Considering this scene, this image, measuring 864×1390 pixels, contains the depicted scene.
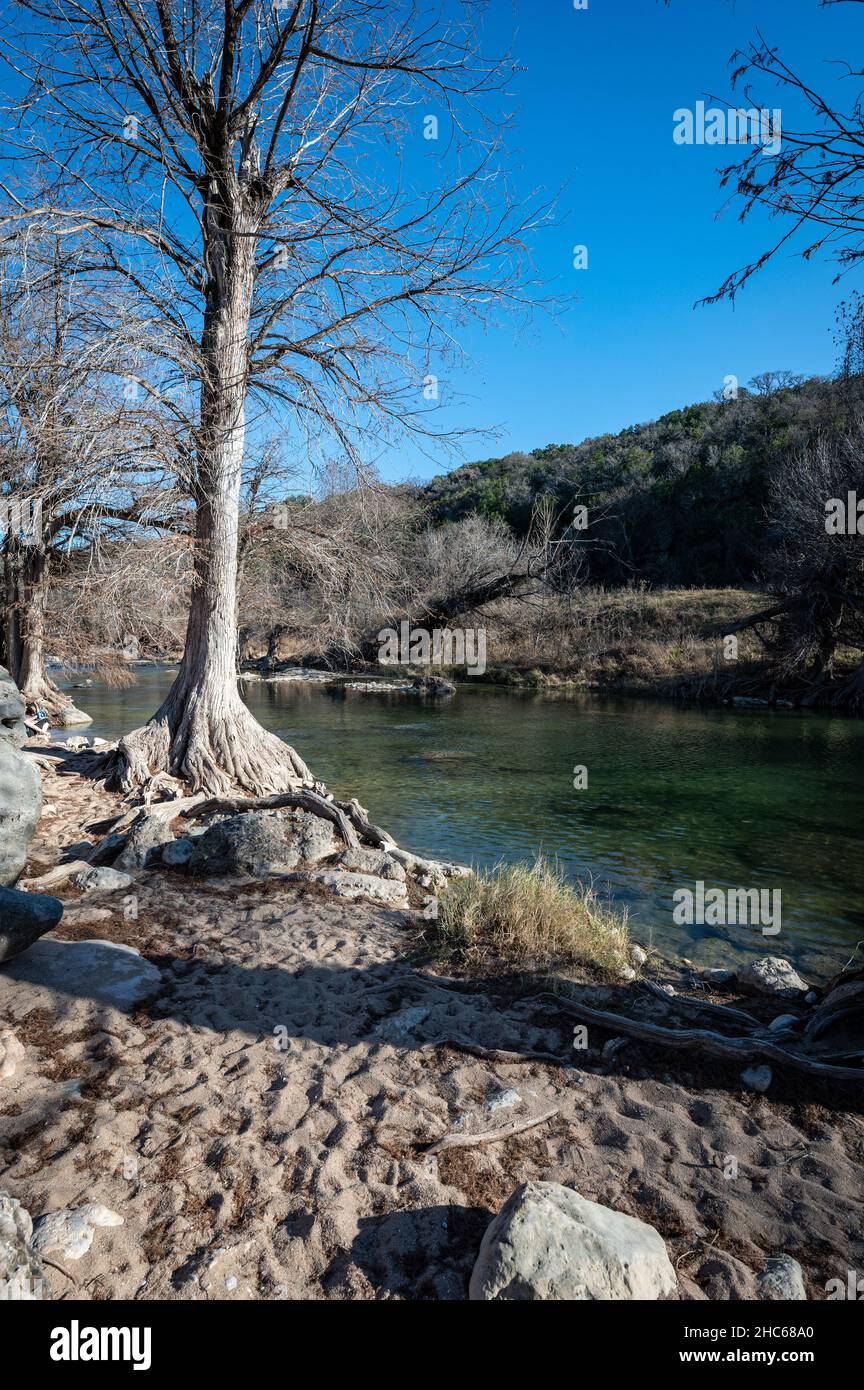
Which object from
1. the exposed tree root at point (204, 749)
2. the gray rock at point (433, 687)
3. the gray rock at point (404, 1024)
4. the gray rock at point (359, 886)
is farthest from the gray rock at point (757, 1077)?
the gray rock at point (433, 687)

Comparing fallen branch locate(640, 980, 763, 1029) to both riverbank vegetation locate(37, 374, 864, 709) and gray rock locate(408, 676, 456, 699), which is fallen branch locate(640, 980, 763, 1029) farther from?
gray rock locate(408, 676, 456, 699)

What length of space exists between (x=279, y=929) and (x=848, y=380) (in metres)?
44.8

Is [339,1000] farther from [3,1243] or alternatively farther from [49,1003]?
[3,1243]

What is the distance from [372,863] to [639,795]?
330 inches

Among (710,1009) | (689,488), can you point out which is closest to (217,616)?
(710,1009)

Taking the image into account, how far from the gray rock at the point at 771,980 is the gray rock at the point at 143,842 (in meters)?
5.85

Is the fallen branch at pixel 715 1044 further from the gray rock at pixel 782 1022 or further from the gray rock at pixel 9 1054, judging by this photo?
the gray rock at pixel 9 1054

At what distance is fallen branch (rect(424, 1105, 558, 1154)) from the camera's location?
11.7 ft

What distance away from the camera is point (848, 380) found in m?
39.3

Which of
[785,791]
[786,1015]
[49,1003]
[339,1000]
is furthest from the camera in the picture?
[785,791]

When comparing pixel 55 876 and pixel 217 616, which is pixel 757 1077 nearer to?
pixel 55 876

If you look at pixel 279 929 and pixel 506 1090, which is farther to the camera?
pixel 279 929

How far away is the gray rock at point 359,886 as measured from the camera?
722cm
